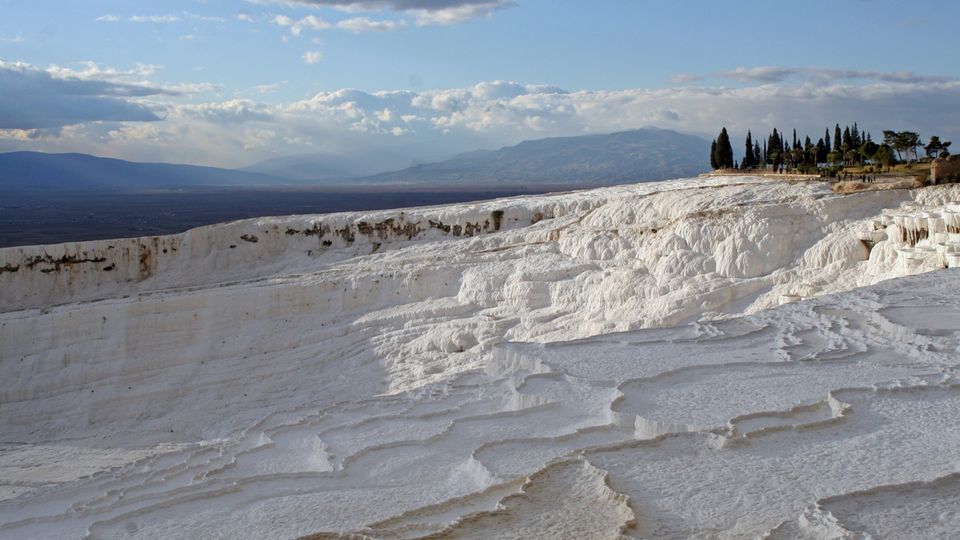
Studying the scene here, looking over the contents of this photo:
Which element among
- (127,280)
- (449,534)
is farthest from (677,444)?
(127,280)

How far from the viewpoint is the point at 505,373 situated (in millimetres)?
12938

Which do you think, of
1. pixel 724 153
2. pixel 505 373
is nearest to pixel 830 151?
pixel 724 153

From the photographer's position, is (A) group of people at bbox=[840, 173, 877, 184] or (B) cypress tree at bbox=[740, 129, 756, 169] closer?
(A) group of people at bbox=[840, 173, 877, 184]

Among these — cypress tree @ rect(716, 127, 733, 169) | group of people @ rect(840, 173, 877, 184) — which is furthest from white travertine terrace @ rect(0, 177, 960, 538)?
cypress tree @ rect(716, 127, 733, 169)

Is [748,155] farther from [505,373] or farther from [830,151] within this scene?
[505,373]

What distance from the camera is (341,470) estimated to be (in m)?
9.22

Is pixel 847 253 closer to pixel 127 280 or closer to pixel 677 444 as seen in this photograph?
pixel 677 444

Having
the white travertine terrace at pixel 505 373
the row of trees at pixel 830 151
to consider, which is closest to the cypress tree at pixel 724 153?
the row of trees at pixel 830 151

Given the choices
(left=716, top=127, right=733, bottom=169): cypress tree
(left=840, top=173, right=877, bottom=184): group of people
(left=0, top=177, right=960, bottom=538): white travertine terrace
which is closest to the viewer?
(left=0, top=177, right=960, bottom=538): white travertine terrace

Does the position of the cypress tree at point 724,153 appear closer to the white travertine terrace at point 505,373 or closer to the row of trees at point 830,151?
the row of trees at point 830,151

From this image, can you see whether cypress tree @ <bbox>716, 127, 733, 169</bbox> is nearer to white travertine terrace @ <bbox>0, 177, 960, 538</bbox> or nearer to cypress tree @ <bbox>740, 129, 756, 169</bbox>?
cypress tree @ <bbox>740, 129, 756, 169</bbox>

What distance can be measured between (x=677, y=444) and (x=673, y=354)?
417 centimetres

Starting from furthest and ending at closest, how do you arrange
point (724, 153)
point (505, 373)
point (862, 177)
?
point (724, 153), point (862, 177), point (505, 373)

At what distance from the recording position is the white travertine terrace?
771 centimetres
